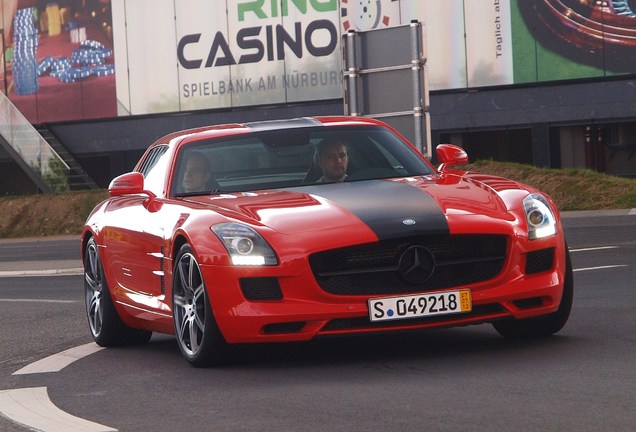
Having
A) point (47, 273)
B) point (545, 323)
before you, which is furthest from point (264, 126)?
point (47, 273)

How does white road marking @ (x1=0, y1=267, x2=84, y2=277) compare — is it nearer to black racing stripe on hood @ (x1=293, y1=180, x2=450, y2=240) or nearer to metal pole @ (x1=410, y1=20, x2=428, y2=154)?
metal pole @ (x1=410, y1=20, x2=428, y2=154)

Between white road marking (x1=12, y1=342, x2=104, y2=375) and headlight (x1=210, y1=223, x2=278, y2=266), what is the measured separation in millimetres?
1622

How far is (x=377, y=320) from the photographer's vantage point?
26.6ft

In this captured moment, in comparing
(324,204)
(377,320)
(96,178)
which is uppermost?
(324,204)

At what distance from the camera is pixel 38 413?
730 cm

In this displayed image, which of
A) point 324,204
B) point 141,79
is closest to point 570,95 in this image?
point 141,79

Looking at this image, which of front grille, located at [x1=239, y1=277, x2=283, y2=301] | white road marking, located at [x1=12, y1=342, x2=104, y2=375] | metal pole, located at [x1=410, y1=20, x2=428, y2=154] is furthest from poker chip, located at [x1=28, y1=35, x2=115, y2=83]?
front grille, located at [x1=239, y1=277, x2=283, y2=301]

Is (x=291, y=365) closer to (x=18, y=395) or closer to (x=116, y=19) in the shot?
(x=18, y=395)

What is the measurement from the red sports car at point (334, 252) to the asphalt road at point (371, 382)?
0.85 ft

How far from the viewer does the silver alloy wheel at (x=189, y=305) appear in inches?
337

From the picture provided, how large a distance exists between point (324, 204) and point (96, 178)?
42687 millimetres

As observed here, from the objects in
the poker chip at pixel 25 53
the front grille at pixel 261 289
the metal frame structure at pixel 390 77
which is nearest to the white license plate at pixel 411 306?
the front grille at pixel 261 289

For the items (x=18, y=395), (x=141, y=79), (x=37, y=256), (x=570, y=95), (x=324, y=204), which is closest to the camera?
(x=18, y=395)

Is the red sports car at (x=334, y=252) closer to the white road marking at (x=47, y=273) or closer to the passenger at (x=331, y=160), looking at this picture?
the passenger at (x=331, y=160)
